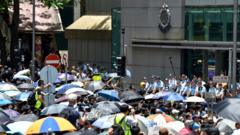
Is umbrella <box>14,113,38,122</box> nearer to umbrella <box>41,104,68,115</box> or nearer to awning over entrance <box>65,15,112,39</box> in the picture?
umbrella <box>41,104,68,115</box>

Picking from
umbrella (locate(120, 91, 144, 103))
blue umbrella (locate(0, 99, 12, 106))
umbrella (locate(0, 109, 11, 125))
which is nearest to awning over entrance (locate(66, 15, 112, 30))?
umbrella (locate(120, 91, 144, 103))

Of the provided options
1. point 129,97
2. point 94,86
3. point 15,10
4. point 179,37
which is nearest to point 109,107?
point 129,97

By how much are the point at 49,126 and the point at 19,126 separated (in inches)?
43.6

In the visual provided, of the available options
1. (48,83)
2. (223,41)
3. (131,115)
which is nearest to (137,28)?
(223,41)

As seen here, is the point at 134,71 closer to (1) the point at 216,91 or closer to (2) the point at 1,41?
(2) the point at 1,41

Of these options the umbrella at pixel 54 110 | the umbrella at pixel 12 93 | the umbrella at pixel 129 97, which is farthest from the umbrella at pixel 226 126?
the umbrella at pixel 12 93

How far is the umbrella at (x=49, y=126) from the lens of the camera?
14.7 m

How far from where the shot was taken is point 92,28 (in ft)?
166

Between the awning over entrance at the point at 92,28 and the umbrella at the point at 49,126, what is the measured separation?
34077 millimetres

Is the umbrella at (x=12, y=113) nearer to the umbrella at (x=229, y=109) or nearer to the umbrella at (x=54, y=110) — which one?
the umbrella at (x=54, y=110)

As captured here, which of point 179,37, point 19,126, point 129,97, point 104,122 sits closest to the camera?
point 19,126

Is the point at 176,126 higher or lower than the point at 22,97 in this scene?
higher

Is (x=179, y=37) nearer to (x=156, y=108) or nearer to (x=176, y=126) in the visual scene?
(x=156, y=108)

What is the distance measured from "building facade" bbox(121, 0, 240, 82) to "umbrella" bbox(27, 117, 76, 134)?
852 inches
